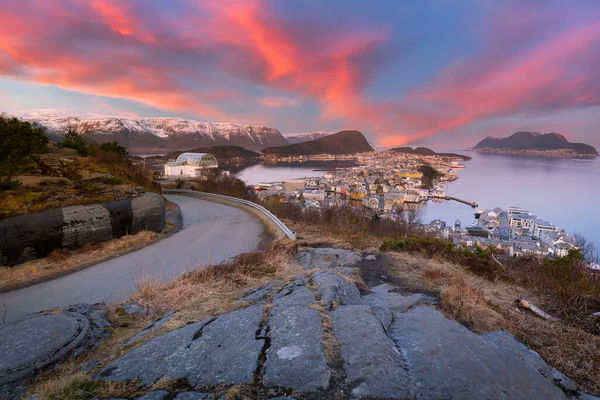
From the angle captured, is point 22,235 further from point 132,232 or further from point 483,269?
point 483,269

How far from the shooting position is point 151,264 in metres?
9.31

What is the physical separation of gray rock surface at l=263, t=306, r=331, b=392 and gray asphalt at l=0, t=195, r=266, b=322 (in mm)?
4296

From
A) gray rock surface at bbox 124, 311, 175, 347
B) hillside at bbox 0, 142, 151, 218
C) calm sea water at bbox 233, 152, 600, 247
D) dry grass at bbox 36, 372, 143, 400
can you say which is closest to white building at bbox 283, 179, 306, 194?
calm sea water at bbox 233, 152, 600, 247

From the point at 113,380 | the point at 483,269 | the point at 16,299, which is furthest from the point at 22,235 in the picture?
the point at 483,269

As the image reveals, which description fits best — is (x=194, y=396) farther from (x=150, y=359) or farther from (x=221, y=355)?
(x=150, y=359)

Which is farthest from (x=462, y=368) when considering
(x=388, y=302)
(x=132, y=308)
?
(x=132, y=308)

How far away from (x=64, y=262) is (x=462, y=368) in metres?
10.5

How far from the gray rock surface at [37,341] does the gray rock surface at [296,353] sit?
2.79 m

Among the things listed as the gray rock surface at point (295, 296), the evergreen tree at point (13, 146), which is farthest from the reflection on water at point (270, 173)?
the gray rock surface at point (295, 296)

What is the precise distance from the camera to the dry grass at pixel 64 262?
25.4ft

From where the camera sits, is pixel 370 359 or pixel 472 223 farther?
pixel 472 223

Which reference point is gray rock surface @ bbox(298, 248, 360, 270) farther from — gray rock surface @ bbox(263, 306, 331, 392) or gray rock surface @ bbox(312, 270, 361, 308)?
gray rock surface @ bbox(263, 306, 331, 392)

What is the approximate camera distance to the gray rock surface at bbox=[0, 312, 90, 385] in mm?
3484

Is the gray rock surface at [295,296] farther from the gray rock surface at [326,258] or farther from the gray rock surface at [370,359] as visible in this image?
the gray rock surface at [326,258]
